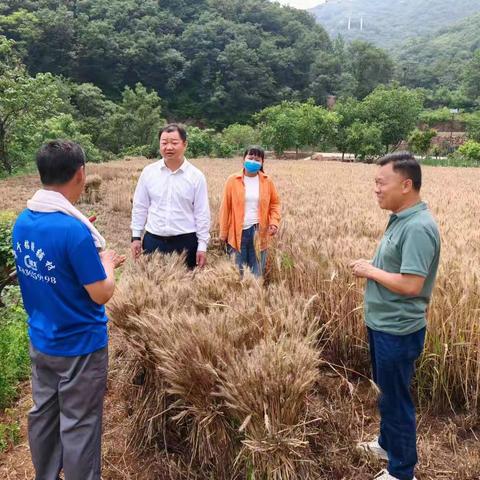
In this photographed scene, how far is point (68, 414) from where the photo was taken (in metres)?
2.09

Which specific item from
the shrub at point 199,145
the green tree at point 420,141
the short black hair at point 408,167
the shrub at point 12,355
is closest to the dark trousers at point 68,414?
the shrub at point 12,355

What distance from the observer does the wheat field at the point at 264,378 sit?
1.92m

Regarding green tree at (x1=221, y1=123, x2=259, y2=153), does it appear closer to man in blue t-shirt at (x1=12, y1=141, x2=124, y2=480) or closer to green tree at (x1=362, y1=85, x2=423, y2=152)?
green tree at (x1=362, y1=85, x2=423, y2=152)

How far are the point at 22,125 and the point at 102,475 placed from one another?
2233cm

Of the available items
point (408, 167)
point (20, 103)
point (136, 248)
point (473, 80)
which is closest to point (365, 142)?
point (20, 103)

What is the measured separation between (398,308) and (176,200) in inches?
88.3

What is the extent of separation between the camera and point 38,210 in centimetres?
194

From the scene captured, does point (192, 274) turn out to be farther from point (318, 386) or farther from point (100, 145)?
point (100, 145)

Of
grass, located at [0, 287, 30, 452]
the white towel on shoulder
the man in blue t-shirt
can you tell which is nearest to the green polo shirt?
the man in blue t-shirt

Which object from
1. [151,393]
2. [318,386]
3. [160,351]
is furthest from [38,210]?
[318,386]

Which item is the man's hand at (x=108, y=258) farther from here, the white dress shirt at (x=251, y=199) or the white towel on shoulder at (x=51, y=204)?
the white dress shirt at (x=251, y=199)

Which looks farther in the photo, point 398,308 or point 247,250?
point 247,250

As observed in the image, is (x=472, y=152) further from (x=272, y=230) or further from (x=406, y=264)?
(x=406, y=264)

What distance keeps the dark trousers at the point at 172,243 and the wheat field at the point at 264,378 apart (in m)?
0.58
